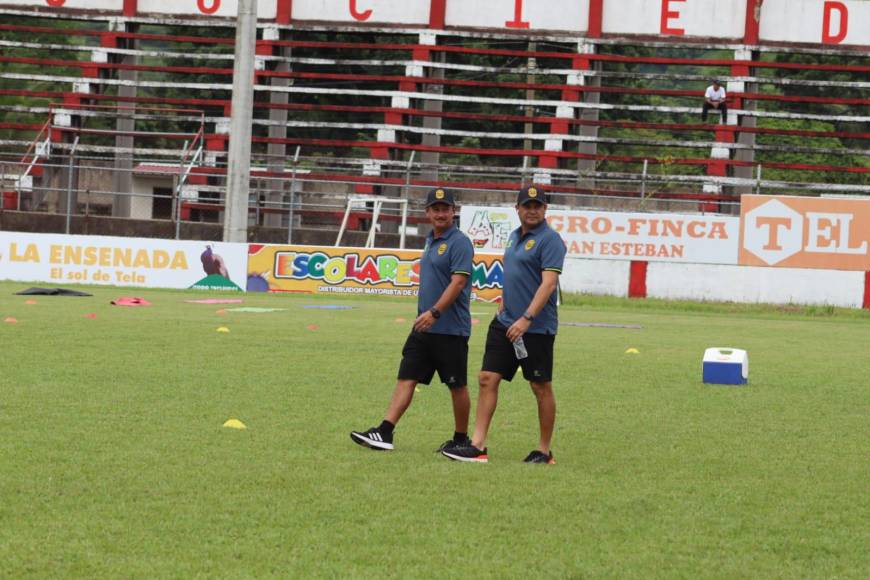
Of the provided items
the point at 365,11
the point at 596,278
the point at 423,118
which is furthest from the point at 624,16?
the point at 596,278

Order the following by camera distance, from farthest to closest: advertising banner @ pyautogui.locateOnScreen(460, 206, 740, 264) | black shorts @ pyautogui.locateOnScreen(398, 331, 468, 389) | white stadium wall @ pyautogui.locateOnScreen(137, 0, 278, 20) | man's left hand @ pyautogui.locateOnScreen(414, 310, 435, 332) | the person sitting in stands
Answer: white stadium wall @ pyautogui.locateOnScreen(137, 0, 278, 20), the person sitting in stands, advertising banner @ pyautogui.locateOnScreen(460, 206, 740, 264), black shorts @ pyautogui.locateOnScreen(398, 331, 468, 389), man's left hand @ pyautogui.locateOnScreen(414, 310, 435, 332)

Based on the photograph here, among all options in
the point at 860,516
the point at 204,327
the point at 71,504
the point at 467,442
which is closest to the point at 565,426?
the point at 467,442

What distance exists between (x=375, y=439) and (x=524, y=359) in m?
1.15

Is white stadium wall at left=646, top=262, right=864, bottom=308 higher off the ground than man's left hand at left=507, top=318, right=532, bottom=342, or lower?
lower

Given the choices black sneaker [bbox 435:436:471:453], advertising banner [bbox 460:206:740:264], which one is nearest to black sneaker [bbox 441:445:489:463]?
black sneaker [bbox 435:436:471:453]

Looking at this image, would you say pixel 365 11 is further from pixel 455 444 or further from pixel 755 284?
pixel 455 444

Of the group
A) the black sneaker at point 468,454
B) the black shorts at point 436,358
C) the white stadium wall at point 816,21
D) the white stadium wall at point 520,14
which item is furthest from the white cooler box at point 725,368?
the white stadium wall at point 816,21

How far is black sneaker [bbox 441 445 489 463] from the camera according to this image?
9.48 m

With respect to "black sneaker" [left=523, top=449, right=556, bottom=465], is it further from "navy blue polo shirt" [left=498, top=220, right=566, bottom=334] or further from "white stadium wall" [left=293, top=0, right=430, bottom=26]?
"white stadium wall" [left=293, top=0, right=430, bottom=26]

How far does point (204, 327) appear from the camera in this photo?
20156 millimetres

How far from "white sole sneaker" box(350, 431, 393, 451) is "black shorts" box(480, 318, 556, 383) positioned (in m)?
0.84

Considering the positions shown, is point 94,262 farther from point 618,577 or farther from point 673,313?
point 618,577

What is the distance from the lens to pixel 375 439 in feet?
32.1

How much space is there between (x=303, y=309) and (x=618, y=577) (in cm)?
1957
